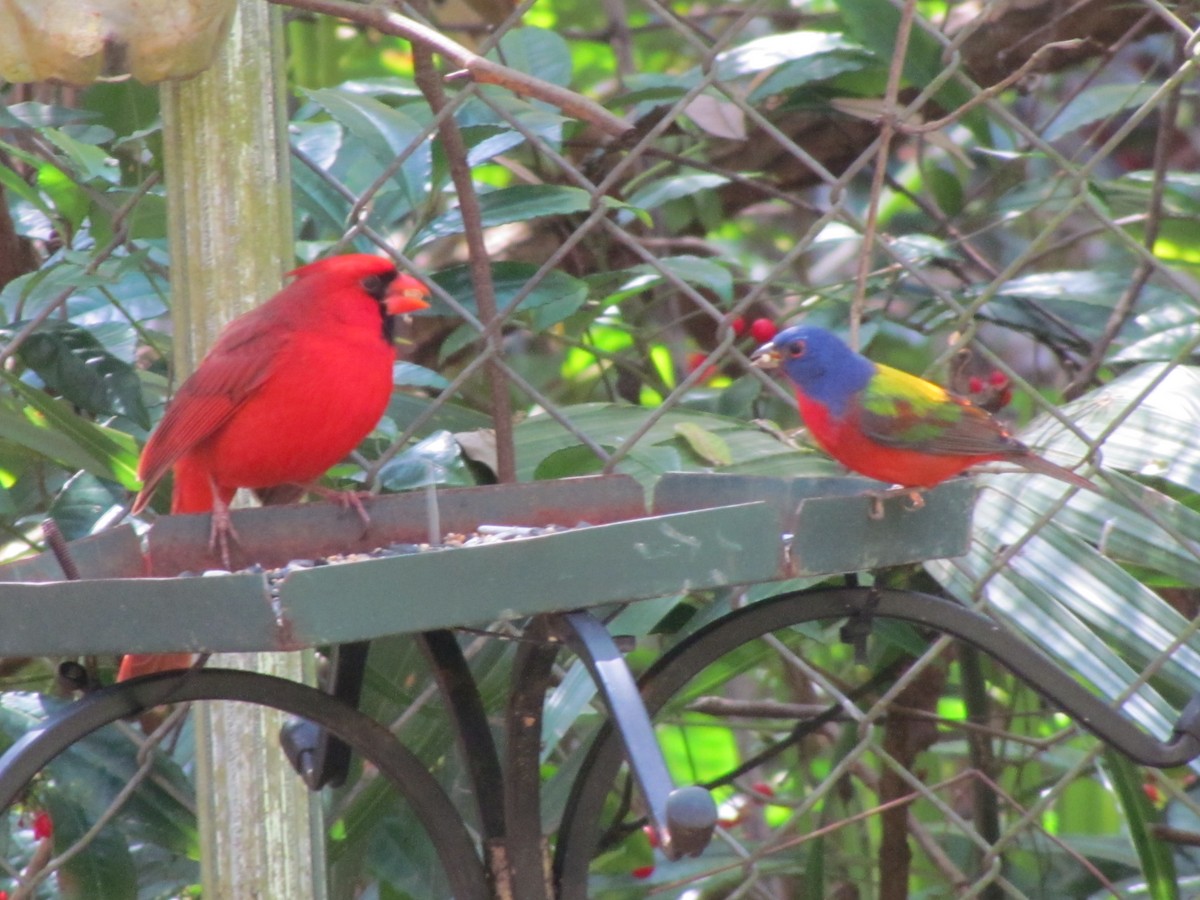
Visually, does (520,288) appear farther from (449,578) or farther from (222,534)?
(449,578)

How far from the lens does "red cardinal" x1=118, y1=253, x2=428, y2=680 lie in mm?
1902

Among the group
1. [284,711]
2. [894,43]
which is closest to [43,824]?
[284,711]

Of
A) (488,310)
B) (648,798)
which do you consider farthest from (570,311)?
(648,798)

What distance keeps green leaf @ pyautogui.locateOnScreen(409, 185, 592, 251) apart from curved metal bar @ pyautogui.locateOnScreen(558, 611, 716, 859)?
50.2 inches

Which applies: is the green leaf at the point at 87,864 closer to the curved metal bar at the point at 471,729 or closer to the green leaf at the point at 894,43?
the curved metal bar at the point at 471,729

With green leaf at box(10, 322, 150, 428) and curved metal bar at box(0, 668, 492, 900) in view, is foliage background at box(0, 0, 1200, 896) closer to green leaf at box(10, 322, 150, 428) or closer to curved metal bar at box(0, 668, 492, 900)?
green leaf at box(10, 322, 150, 428)

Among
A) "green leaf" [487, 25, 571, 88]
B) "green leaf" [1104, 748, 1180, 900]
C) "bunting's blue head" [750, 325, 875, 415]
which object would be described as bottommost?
"green leaf" [1104, 748, 1180, 900]

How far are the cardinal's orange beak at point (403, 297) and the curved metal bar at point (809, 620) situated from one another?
36.5 inches

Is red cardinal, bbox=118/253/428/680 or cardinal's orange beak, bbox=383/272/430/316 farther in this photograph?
cardinal's orange beak, bbox=383/272/430/316

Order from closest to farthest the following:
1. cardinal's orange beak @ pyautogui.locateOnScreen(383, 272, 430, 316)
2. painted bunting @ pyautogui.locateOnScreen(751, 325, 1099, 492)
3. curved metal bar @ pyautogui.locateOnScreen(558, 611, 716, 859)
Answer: curved metal bar @ pyautogui.locateOnScreen(558, 611, 716, 859), cardinal's orange beak @ pyautogui.locateOnScreen(383, 272, 430, 316), painted bunting @ pyautogui.locateOnScreen(751, 325, 1099, 492)

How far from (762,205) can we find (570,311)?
173 centimetres

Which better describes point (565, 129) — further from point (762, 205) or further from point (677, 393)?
point (677, 393)

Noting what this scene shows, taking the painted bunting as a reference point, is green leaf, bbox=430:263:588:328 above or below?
above

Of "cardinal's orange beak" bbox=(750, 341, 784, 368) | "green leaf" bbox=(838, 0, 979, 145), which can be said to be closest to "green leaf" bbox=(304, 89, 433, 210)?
"cardinal's orange beak" bbox=(750, 341, 784, 368)
